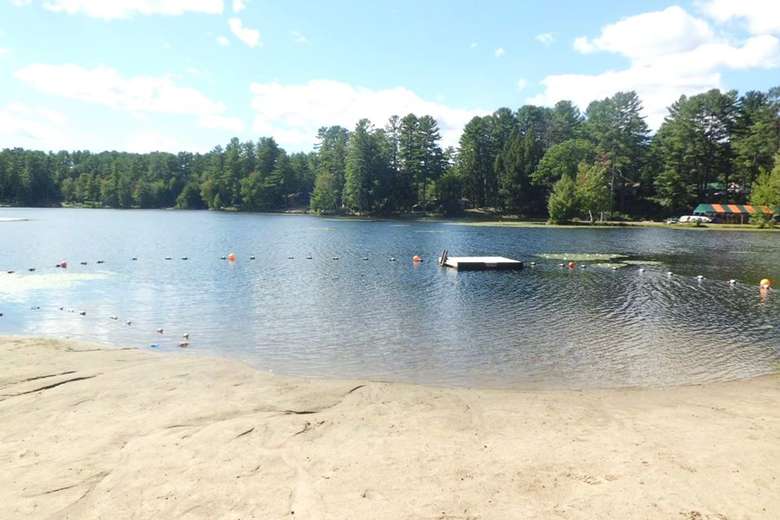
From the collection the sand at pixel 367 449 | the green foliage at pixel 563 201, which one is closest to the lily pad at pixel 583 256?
the sand at pixel 367 449

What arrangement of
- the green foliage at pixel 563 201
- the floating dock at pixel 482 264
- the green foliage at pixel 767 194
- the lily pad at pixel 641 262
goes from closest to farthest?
the floating dock at pixel 482 264
the lily pad at pixel 641 262
the green foliage at pixel 767 194
the green foliage at pixel 563 201

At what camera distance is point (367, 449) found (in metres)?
10.4

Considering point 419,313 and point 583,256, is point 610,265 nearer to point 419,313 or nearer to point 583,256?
point 583,256

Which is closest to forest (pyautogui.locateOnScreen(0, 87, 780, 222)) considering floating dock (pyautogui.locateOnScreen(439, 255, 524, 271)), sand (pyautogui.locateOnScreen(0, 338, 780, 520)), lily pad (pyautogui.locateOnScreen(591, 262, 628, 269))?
lily pad (pyautogui.locateOnScreen(591, 262, 628, 269))

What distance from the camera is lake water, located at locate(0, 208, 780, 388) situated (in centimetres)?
1784

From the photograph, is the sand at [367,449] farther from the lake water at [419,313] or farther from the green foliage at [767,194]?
the green foliage at [767,194]

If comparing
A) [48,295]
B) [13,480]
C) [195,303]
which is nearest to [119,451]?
[13,480]

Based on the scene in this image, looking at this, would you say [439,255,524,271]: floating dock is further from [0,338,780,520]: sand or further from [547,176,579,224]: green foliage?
[547,176,579,224]: green foliage

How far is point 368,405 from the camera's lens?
13.2 metres

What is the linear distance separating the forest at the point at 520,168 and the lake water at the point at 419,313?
66109 mm

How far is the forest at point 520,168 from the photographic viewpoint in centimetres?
11044

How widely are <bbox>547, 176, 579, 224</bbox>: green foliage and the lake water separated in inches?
2058

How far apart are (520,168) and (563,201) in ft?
57.3

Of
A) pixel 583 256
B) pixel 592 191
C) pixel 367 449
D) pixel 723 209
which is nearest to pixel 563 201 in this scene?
pixel 592 191
